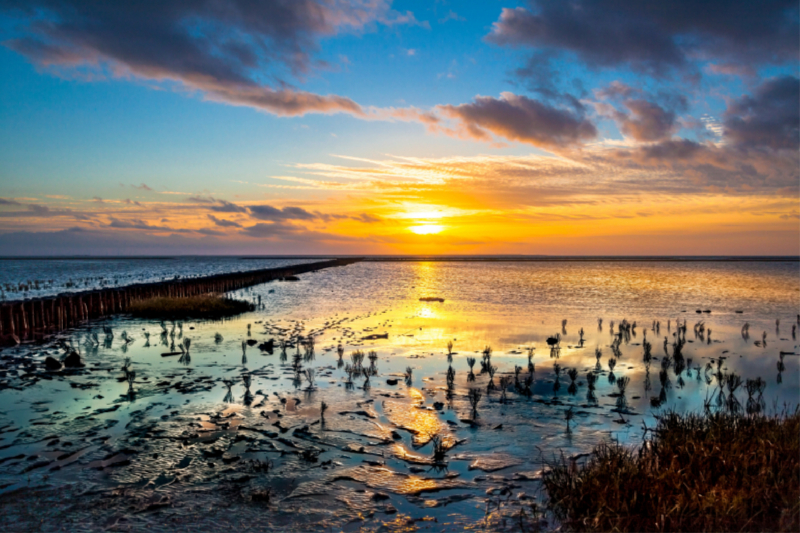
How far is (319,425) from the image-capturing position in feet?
34.9

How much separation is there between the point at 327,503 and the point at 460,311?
26.3 metres

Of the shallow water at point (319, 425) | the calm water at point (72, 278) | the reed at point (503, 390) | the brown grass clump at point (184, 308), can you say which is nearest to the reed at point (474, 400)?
the shallow water at point (319, 425)

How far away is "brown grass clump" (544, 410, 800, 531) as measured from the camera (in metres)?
5.93

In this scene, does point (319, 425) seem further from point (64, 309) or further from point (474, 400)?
point (64, 309)

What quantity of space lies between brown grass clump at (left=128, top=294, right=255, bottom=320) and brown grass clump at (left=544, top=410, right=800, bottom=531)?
90.6 ft

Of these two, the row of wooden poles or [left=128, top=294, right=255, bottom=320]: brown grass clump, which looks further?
[left=128, top=294, right=255, bottom=320]: brown grass clump

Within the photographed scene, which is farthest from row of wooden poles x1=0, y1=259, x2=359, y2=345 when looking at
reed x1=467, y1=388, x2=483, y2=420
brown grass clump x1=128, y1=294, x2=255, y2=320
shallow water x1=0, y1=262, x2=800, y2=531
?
reed x1=467, y1=388, x2=483, y2=420

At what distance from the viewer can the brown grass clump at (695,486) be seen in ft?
19.5

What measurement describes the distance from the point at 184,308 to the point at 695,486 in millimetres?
30789

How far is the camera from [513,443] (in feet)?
31.7

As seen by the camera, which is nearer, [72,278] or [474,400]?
[474,400]

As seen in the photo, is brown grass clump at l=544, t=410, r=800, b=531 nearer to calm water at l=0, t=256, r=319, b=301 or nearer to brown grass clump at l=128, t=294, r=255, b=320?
brown grass clump at l=128, t=294, r=255, b=320

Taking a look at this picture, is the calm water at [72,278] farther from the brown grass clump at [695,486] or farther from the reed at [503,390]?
the brown grass clump at [695,486]

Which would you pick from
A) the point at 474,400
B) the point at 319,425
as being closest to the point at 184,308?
the point at 319,425
